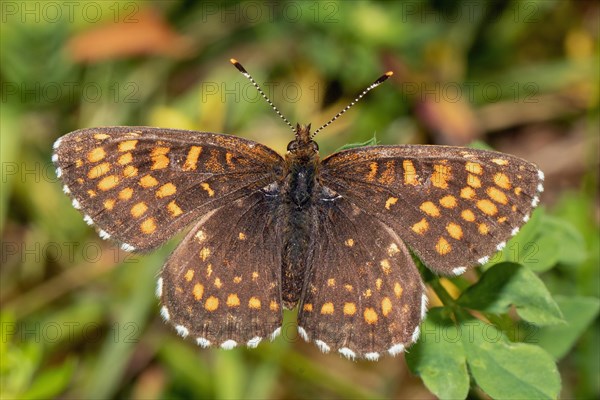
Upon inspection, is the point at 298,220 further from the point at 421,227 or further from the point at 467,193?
the point at 467,193

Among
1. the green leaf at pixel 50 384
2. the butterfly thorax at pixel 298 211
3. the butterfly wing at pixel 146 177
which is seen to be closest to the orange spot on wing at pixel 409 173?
the butterfly thorax at pixel 298 211

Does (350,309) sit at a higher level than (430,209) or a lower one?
lower

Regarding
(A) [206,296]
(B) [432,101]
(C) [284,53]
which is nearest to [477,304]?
(A) [206,296]

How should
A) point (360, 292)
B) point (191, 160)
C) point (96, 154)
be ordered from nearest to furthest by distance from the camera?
point (360, 292) → point (96, 154) → point (191, 160)

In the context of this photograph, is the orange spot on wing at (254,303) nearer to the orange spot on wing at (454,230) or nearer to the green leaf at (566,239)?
the orange spot on wing at (454,230)

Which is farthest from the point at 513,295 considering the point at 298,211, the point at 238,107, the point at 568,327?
the point at 238,107

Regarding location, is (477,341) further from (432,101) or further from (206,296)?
(432,101)

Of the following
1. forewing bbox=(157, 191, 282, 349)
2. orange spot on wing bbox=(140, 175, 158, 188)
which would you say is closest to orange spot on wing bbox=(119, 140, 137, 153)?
orange spot on wing bbox=(140, 175, 158, 188)
